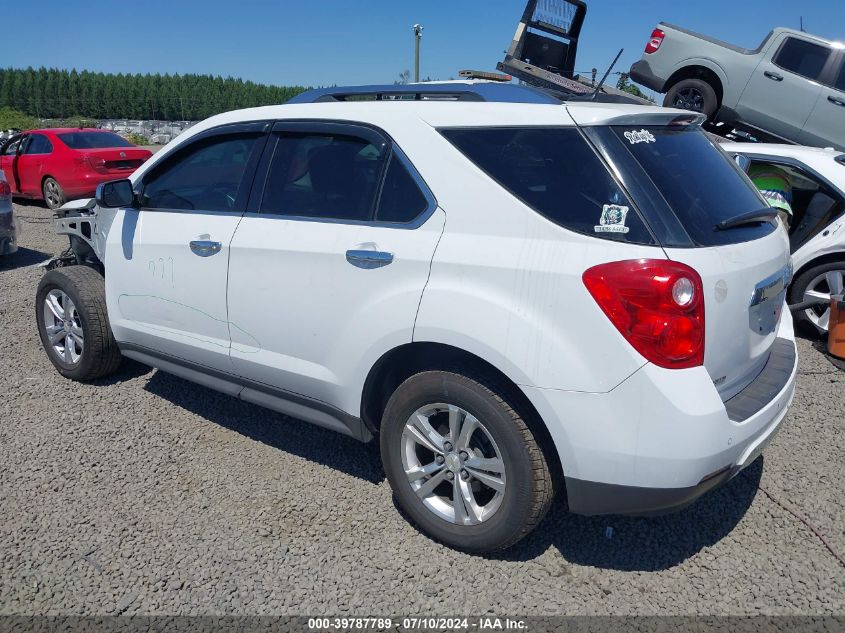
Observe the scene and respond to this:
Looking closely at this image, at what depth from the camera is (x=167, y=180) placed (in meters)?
3.78

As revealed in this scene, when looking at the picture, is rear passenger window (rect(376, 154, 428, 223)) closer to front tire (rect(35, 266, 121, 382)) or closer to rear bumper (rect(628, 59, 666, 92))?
front tire (rect(35, 266, 121, 382))

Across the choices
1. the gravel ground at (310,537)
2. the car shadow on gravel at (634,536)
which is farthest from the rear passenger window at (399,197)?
the car shadow on gravel at (634,536)

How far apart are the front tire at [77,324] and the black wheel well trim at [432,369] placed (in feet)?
7.35

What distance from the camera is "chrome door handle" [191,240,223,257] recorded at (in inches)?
130

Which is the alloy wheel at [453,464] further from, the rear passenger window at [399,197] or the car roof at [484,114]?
the car roof at [484,114]

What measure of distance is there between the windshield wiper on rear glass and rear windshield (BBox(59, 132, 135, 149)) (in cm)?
1202

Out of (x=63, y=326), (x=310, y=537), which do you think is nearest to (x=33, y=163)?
(x=63, y=326)

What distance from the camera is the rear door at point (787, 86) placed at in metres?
9.01

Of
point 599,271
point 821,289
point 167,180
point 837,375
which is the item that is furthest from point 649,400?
point 821,289

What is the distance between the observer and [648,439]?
2205mm

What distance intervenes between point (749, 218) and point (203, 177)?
2.74 metres

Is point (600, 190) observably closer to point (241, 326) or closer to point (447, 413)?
point (447, 413)

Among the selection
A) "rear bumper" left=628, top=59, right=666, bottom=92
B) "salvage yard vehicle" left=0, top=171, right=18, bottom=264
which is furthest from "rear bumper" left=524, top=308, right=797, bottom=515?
"rear bumper" left=628, top=59, right=666, bottom=92

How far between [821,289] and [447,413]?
4364mm
